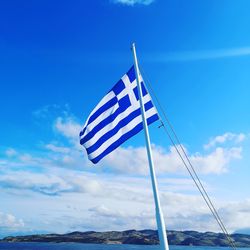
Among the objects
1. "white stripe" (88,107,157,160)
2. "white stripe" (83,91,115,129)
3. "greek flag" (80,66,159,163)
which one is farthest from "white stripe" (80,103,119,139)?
"white stripe" (88,107,157,160)

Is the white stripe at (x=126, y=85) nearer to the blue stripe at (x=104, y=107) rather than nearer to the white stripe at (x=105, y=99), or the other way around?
the blue stripe at (x=104, y=107)

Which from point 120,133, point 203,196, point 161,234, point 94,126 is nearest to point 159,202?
point 161,234

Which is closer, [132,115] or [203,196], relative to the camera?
[203,196]

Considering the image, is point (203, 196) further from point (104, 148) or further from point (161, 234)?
point (104, 148)

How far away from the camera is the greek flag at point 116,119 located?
15.3 meters

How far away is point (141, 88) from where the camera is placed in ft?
49.8

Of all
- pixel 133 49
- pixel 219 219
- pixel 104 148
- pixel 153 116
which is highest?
pixel 133 49

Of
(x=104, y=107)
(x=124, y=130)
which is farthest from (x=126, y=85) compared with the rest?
(x=124, y=130)

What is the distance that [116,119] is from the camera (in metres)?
15.4

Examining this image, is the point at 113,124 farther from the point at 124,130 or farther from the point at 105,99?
the point at 105,99

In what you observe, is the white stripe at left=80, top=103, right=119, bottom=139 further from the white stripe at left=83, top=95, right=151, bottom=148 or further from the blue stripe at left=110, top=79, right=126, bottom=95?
the blue stripe at left=110, top=79, right=126, bottom=95

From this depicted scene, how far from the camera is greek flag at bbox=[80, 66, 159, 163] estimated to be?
1529cm

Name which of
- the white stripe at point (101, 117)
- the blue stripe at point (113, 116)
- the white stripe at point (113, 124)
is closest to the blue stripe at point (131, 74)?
the blue stripe at point (113, 116)

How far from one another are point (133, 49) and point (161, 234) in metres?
7.87
